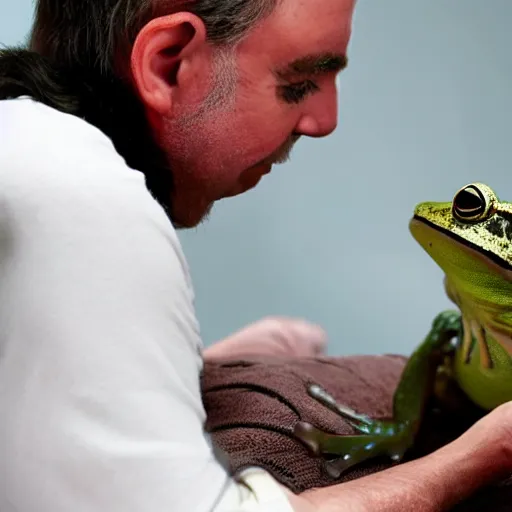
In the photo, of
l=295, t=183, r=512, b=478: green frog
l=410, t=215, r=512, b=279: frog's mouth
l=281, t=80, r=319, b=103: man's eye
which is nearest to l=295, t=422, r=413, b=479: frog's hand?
l=295, t=183, r=512, b=478: green frog

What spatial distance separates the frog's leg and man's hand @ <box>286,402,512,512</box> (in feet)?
0.31

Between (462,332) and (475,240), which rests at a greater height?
(475,240)

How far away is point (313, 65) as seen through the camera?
0.81 meters

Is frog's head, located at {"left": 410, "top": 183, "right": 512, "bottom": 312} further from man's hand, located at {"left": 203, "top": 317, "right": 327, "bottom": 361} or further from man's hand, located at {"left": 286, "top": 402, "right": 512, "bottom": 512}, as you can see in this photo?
man's hand, located at {"left": 203, "top": 317, "right": 327, "bottom": 361}

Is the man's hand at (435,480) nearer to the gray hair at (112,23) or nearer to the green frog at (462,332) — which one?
the green frog at (462,332)

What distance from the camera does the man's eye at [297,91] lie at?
32.2 inches

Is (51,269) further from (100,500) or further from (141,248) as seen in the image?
(100,500)

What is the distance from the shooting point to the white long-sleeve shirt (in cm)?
54

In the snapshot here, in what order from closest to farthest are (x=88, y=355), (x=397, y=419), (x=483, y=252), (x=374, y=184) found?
1. (x=88, y=355)
2. (x=483, y=252)
3. (x=397, y=419)
4. (x=374, y=184)

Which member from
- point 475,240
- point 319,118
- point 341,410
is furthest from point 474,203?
point 341,410

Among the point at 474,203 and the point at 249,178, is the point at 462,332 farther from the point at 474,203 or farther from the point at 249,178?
the point at 249,178

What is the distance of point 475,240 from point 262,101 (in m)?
0.29

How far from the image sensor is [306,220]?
1.35 meters

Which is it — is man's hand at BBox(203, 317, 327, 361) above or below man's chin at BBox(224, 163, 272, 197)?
below
